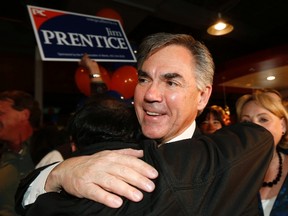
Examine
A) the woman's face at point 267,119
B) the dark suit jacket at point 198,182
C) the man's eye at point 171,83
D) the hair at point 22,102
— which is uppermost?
the hair at point 22,102

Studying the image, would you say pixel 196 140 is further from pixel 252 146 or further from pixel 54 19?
pixel 54 19

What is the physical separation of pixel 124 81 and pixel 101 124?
1.46 m

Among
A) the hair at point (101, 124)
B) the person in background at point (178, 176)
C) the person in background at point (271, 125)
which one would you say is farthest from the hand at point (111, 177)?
the person in background at point (271, 125)

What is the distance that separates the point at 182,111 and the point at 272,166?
0.74m

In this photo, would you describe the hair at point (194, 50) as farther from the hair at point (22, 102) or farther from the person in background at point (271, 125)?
the hair at point (22, 102)

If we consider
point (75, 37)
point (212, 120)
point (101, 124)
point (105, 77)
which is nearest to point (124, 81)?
point (105, 77)

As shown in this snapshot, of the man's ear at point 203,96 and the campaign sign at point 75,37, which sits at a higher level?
the campaign sign at point 75,37

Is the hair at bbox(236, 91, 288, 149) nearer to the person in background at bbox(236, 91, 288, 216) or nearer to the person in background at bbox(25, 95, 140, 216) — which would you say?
the person in background at bbox(236, 91, 288, 216)

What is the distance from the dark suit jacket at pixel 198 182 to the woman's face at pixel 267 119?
0.80m

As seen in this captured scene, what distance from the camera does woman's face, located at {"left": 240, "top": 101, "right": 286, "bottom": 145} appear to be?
1626mm

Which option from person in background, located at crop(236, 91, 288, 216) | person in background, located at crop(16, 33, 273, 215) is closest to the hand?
person in background, located at crop(16, 33, 273, 215)

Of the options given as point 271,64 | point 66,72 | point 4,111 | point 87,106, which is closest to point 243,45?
point 271,64

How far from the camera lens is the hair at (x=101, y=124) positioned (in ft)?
3.05

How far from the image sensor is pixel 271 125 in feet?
5.34
